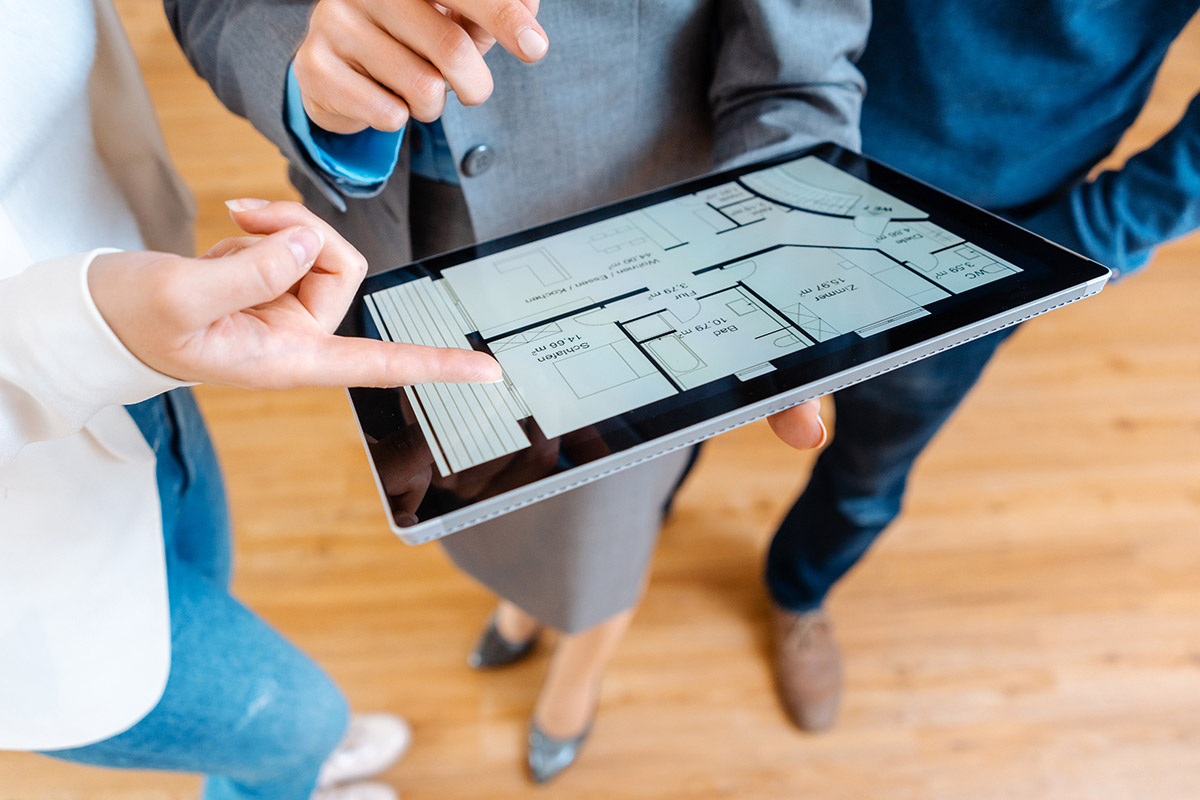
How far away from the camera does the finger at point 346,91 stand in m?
0.43

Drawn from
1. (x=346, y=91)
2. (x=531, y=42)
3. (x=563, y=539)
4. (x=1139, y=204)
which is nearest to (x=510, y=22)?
(x=531, y=42)

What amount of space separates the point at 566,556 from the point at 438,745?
1.68 ft

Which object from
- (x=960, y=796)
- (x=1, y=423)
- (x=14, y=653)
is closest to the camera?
(x=1, y=423)

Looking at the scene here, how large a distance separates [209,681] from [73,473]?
0.20 m

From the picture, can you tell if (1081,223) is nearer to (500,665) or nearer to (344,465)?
(500,665)

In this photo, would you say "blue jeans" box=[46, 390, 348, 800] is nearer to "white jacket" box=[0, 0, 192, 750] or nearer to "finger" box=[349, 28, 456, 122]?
"white jacket" box=[0, 0, 192, 750]

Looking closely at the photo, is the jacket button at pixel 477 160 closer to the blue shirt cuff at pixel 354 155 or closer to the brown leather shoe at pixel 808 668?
the blue shirt cuff at pixel 354 155

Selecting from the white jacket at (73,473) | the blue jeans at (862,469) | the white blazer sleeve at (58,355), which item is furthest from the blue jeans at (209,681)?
the blue jeans at (862,469)

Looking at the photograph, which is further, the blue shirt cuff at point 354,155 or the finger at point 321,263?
the blue shirt cuff at point 354,155

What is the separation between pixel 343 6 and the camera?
42cm

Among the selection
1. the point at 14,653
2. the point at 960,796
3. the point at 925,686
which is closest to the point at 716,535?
the point at 925,686

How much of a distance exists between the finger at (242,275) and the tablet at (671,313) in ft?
0.34

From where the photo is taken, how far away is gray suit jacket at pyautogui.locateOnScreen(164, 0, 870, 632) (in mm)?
541

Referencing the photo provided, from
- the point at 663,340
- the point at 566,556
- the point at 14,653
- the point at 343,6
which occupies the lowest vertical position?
the point at 566,556
